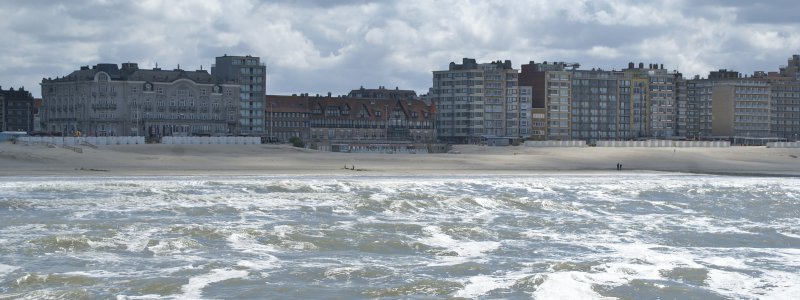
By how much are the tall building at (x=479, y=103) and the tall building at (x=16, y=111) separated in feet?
196

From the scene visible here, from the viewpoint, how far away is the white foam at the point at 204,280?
23.2 metres

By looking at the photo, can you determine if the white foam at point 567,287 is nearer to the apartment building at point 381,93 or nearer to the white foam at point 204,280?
the white foam at point 204,280

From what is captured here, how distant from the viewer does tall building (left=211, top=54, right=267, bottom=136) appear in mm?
133000

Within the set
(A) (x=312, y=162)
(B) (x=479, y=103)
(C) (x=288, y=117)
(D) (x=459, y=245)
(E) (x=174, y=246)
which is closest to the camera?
(E) (x=174, y=246)

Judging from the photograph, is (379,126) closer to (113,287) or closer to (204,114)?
(204,114)

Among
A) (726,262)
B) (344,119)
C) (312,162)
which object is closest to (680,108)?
(344,119)

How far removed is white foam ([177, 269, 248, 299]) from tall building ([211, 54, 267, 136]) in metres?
107

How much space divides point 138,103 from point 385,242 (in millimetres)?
94399

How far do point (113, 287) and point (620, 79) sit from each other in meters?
150

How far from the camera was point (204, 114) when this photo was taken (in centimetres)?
12475

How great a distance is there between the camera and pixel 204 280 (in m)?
24.7

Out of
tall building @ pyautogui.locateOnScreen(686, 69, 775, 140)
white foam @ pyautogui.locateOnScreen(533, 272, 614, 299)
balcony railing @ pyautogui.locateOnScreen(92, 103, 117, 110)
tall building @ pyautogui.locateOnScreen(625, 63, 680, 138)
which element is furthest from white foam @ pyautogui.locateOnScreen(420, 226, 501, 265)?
Result: tall building @ pyautogui.locateOnScreen(686, 69, 775, 140)

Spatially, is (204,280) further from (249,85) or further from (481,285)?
(249,85)

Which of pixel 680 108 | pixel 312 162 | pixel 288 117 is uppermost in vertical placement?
pixel 680 108
